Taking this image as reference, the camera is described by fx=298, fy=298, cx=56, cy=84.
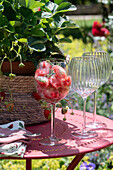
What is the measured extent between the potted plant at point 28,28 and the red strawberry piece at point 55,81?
160 mm

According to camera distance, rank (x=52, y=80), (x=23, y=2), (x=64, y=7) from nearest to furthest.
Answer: (x=52, y=80) → (x=23, y=2) → (x=64, y=7)

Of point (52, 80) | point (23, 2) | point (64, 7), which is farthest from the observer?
point (64, 7)

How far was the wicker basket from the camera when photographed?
4.15 feet

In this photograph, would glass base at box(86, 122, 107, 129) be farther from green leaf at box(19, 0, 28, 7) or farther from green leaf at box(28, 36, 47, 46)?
Result: green leaf at box(19, 0, 28, 7)

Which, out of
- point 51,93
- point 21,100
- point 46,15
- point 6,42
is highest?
point 46,15

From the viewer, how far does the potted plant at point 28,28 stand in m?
1.17

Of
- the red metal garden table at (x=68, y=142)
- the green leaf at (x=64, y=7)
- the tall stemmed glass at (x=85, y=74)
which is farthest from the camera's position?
the green leaf at (x=64, y=7)

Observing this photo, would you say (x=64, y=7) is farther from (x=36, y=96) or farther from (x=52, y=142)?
(x=52, y=142)

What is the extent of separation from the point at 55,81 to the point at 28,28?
34 cm

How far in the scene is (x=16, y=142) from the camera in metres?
1.04

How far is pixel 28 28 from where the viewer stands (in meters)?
1.25

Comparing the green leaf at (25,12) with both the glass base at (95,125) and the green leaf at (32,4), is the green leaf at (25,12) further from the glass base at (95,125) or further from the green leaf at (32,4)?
the glass base at (95,125)

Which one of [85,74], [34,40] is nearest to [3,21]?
[34,40]

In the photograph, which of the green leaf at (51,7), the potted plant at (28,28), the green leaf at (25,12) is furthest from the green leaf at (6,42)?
the green leaf at (51,7)
